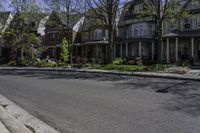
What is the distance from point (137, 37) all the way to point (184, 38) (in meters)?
8.28

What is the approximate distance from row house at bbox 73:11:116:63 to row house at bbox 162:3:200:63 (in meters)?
12.1

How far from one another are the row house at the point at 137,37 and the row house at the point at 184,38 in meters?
2.73

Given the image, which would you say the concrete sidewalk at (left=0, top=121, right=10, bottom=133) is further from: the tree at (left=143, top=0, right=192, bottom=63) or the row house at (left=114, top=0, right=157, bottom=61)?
the row house at (left=114, top=0, right=157, bottom=61)

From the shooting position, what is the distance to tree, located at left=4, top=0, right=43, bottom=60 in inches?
2025

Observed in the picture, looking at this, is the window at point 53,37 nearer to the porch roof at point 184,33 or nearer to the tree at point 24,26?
the tree at point 24,26

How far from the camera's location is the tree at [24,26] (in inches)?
2025

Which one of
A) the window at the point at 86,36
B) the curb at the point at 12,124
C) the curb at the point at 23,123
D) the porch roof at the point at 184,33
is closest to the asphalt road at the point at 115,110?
the curb at the point at 23,123

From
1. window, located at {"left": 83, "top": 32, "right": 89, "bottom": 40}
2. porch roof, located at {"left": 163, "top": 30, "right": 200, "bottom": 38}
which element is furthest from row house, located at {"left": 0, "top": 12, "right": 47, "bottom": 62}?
porch roof, located at {"left": 163, "top": 30, "right": 200, "bottom": 38}

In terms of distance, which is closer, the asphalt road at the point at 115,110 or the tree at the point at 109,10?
the asphalt road at the point at 115,110

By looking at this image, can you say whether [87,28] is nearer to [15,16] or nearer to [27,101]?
[15,16]

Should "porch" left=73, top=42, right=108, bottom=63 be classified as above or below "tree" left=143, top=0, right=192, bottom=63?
below

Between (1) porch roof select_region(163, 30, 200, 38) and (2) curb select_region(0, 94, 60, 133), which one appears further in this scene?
(1) porch roof select_region(163, 30, 200, 38)

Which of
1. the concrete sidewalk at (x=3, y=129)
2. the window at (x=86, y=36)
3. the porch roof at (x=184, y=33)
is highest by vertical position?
the window at (x=86, y=36)

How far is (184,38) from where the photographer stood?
43.6m
